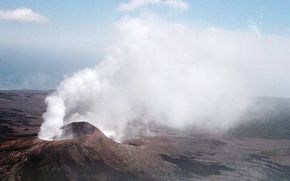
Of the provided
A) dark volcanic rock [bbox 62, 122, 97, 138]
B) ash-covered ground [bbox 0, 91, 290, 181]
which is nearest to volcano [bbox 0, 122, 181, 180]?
ash-covered ground [bbox 0, 91, 290, 181]

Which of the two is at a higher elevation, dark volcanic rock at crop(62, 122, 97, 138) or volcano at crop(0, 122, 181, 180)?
dark volcanic rock at crop(62, 122, 97, 138)

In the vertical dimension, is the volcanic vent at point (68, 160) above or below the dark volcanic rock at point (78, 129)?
below

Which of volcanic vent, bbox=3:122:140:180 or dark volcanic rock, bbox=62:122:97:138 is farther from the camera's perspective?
dark volcanic rock, bbox=62:122:97:138

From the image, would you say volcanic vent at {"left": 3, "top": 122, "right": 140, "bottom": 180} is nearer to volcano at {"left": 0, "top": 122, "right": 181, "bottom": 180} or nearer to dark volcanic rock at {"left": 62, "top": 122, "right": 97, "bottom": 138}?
volcano at {"left": 0, "top": 122, "right": 181, "bottom": 180}

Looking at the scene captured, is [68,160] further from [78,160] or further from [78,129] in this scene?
[78,129]

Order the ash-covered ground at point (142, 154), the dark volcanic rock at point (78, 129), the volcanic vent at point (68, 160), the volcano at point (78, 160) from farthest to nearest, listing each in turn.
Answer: the dark volcanic rock at point (78, 129), the ash-covered ground at point (142, 154), the volcano at point (78, 160), the volcanic vent at point (68, 160)

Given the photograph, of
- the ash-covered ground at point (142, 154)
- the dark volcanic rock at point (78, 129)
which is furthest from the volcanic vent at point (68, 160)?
the dark volcanic rock at point (78, 129)

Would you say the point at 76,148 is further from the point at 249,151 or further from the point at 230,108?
the point at 230,108

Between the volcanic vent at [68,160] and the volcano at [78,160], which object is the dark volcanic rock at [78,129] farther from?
the volcanic vent at [68,160]

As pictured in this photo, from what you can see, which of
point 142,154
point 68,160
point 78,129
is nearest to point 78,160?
point 68,160
